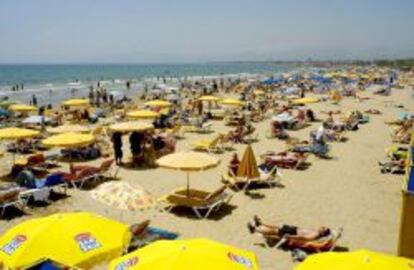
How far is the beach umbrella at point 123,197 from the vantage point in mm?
8398

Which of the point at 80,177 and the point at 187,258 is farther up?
the point at 187,258

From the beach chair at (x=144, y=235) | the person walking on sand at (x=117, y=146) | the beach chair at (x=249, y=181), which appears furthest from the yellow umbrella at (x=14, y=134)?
the beach chair at (x=144, y=235)

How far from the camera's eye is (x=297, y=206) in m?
12.3

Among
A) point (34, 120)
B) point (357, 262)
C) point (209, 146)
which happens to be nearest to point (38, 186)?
point (209, 146)

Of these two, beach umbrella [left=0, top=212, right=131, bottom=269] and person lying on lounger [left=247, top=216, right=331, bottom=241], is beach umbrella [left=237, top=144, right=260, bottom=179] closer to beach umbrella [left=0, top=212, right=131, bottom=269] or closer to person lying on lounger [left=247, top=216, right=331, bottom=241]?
person lying on lounger [left=247, top=216, right=331, bottom=241]

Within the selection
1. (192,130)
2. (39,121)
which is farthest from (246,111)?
(39,121)

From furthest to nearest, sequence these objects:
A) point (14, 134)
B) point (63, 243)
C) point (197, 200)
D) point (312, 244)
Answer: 1. point (14, 134)
2. point (197, 200)
3. point (312, 244)
4. point (63, 243)

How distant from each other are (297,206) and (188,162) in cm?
304

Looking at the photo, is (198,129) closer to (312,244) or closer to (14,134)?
(14,134)

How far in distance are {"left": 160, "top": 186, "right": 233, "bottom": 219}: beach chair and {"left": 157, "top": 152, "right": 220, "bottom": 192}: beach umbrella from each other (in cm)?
72

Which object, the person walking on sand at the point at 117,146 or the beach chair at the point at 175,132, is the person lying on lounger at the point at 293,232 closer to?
the person walking on sand at the point at 117,146

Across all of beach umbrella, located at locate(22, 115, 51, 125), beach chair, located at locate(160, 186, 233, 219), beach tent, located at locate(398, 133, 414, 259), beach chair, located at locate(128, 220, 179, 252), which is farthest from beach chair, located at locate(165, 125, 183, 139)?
beach tent, located at locate(398, 133, 414, 259)

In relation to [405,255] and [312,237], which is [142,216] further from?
[405,255]

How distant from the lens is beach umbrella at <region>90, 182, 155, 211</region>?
27.6ft
